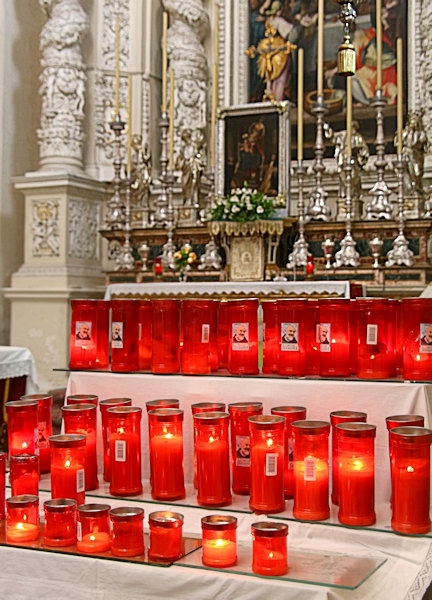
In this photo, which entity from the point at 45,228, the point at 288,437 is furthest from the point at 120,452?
the point at 45,228

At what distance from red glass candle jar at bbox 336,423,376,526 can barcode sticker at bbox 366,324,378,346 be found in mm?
370

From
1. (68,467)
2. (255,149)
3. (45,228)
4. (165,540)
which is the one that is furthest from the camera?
(45,228)

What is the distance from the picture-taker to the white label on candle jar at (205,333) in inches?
114

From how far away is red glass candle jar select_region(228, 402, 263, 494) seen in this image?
2660 millimetres

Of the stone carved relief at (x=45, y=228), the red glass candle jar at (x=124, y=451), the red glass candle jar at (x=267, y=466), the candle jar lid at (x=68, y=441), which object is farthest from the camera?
the stone carved relief at (x=45, y=228)

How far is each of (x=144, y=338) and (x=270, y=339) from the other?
47cm

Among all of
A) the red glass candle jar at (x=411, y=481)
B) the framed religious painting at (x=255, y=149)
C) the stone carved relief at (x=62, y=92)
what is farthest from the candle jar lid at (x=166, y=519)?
the stone carved relief at (x=62, y=92)

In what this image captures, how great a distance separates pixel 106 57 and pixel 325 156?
2640mm

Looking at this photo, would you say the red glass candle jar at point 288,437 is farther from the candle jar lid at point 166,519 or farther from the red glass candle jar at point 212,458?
the candle jar lid at point 166,519

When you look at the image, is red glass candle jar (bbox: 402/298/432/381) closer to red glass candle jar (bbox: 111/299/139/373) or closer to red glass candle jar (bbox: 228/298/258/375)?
red glass candle jar (bbox: 228/298/258/375)

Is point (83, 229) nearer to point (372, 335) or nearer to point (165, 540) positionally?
point (372, 335)

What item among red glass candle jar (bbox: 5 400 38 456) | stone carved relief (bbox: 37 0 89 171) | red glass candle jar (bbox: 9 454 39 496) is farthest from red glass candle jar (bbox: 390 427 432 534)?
stone carved relief (bbox: 37 0 89 171)

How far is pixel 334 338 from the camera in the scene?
2775 millimetres

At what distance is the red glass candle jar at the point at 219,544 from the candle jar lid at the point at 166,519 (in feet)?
0.27
